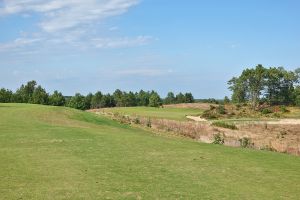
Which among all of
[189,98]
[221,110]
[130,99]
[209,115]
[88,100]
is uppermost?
[189,98]

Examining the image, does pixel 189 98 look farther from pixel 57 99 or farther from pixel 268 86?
pixel 57 99

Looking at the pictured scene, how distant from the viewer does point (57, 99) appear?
99.9 m

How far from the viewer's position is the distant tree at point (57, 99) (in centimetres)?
9783

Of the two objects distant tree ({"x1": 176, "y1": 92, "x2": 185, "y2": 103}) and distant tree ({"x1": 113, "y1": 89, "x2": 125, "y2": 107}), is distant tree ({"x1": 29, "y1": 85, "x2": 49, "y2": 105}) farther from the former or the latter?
distant tree ({"x1": 176, "y1": 92, "x2": 185, "y2": 103})

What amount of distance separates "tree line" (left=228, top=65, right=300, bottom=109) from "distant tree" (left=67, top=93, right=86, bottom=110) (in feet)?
124

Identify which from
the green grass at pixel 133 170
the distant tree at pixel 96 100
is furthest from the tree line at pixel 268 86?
the green grass at pixel 133 170

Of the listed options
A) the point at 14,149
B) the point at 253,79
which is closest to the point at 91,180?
the point at 14,149

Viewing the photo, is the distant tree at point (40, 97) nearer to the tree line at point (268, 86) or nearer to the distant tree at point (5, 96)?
the distant tree at point (5, 96)

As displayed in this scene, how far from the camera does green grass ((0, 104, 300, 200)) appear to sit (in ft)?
40.7

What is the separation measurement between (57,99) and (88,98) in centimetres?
3024

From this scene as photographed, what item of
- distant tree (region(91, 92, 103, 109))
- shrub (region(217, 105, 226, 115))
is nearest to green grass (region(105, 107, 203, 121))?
shrub (region(217, 105, 226, 115))

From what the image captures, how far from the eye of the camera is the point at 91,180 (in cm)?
1359

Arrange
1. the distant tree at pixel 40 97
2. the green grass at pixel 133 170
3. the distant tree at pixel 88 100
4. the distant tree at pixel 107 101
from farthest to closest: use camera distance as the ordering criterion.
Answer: the distant tree at pixel 107 101 → the distant tree at pixel 88 100 → the distant tree at pixel 40 97 → the green grass at pixel 133 170

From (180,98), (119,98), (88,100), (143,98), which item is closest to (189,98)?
(180,98)
